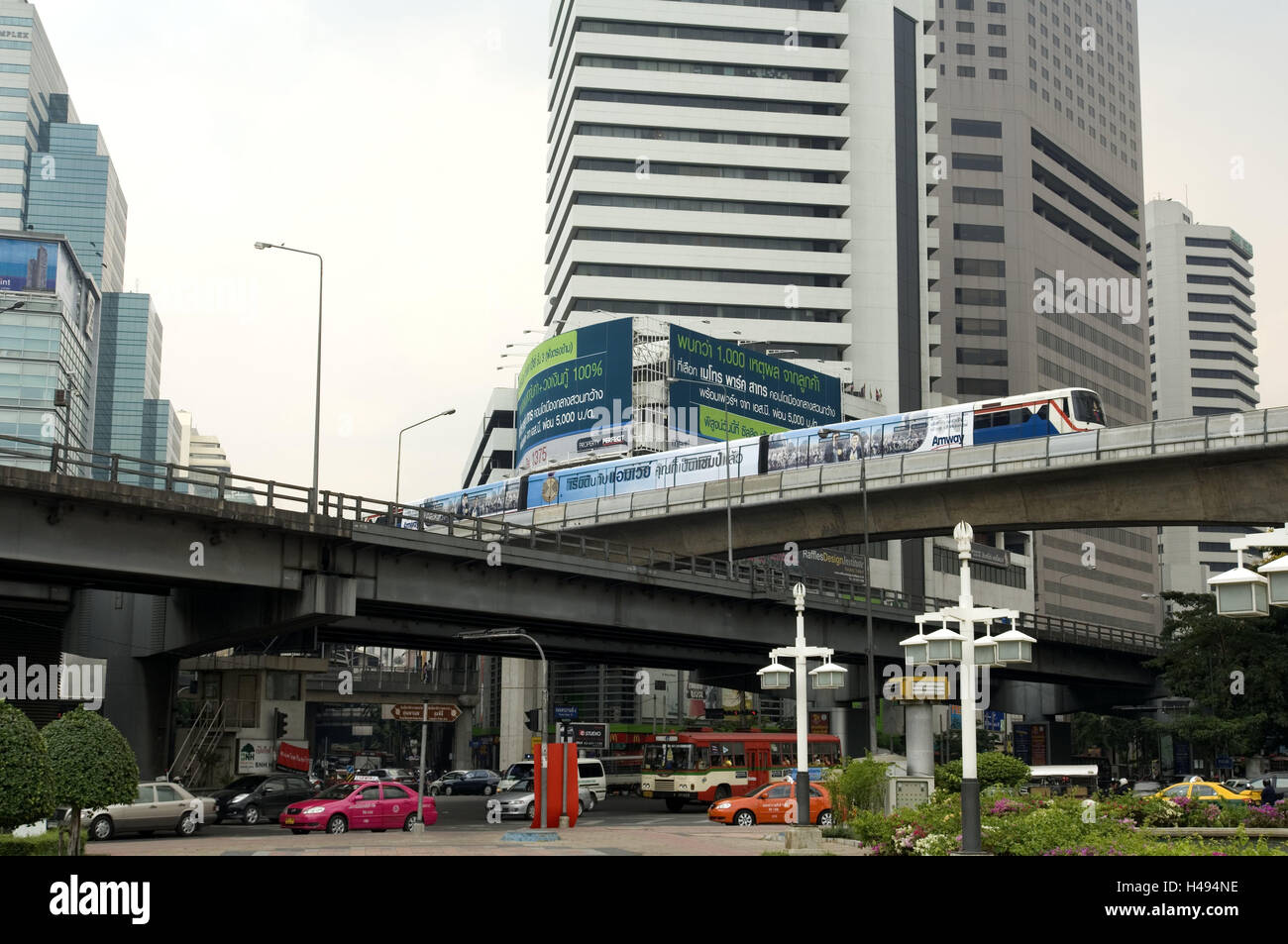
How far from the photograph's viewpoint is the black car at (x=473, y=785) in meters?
71.5

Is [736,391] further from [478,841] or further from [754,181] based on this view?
[478,841]

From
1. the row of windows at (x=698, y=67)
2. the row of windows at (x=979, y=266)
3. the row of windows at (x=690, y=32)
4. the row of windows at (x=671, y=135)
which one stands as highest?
the row of windows at (x=690, y=32)

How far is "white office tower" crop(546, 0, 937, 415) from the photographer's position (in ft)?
445

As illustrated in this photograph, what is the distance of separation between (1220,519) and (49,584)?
131ft

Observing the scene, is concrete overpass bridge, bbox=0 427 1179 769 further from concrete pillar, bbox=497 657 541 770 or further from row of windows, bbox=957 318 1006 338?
row of windows, bbox=957 318 1006 338

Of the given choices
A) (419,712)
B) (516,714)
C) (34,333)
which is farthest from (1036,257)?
(419,712)

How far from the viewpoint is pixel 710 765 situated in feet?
178

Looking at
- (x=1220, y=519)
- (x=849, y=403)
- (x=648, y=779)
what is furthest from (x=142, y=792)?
(x=849, y=403)

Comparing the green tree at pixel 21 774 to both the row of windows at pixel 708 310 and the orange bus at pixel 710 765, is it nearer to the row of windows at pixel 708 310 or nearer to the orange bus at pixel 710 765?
the orange bus at pixel 710 765

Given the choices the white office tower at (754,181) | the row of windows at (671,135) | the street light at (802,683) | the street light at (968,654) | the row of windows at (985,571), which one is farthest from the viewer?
the row of windows at (671,135)

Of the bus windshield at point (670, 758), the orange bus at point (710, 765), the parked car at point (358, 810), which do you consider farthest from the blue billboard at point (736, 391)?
the parked car at point (358, 810)

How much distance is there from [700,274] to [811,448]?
72.7 metres

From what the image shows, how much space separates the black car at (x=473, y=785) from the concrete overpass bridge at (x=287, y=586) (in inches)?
651
